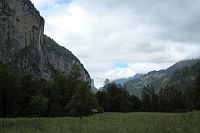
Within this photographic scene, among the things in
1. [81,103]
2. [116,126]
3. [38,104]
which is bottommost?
[116,126]

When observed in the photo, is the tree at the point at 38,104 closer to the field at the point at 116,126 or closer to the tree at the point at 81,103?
the tree at the point at 81,103

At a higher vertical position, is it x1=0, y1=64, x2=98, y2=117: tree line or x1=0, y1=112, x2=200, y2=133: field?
x1=0, y1=64, x2=98, y2=117: tree line

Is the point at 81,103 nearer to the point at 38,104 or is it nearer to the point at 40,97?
the point at 40,97

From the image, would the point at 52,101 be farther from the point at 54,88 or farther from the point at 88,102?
the point at 88,102

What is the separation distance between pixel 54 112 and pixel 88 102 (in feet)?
40.1

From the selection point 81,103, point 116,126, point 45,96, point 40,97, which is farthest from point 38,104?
point 116,126

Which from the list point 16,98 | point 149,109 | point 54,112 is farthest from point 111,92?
point 16,98

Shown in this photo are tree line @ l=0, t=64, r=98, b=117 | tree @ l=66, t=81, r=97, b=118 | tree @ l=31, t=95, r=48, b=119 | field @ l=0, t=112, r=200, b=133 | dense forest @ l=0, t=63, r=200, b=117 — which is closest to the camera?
field @ l=0, t=112, r=200, b=133

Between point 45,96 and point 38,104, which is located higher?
point 45,96

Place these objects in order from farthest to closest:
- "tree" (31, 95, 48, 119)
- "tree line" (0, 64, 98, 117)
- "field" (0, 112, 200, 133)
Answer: "tree line" (0, 64, 98, 117) < "tree" (31, 95, 48, 119) < "field" (0, 112, 200, 133)

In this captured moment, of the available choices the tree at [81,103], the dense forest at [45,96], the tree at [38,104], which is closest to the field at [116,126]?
the tree at [81,103]

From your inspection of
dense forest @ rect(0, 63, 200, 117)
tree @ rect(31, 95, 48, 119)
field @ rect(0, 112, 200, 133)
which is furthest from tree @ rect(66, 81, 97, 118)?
field @ rect(0, 112, 200, 133)

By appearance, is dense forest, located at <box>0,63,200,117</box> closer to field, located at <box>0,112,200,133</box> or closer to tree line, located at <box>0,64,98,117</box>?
tree line, located at <box>0,64,98,117</box>

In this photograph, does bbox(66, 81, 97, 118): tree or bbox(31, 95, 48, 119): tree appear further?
bbox(31, 95, 48, 119): tree
